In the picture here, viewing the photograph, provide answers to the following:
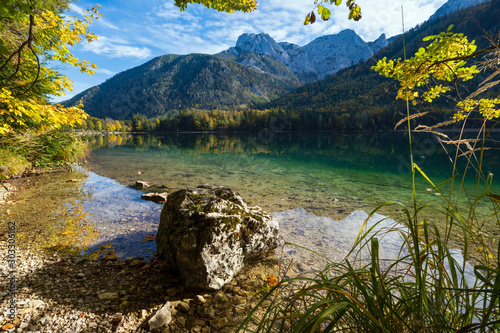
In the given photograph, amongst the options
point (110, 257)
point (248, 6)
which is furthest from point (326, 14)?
point (110, 257)

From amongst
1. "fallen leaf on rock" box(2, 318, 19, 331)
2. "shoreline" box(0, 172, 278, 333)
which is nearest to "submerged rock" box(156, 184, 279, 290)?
"shoreline" box(0, 172, 278, 333)

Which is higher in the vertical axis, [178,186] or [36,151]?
[36,151]

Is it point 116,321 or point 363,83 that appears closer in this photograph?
point 116,321

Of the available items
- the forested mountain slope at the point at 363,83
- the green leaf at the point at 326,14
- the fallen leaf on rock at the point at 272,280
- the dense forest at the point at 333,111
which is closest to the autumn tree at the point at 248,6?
the green leaf at the point at 326,14

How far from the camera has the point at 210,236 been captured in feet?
12.1

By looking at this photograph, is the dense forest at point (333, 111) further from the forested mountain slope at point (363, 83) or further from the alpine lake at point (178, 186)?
the alpine lake at point (178, 186)

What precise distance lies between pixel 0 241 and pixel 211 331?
16.3 feet

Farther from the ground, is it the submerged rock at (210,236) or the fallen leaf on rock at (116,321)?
the submerged rock at (210,236)

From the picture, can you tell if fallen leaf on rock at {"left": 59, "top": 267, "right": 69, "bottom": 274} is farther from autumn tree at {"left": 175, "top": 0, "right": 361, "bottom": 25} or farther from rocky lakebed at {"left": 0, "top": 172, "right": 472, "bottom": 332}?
autumn tree at {"left": 175, "top": 0, "right": 361, "bottom": 25}

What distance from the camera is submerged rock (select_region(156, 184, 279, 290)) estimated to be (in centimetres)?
357

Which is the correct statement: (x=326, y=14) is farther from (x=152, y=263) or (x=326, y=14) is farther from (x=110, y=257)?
(x=110, y=257)

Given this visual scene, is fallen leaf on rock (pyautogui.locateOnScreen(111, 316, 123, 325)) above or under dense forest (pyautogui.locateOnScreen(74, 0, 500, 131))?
under

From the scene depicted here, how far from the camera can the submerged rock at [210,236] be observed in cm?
357

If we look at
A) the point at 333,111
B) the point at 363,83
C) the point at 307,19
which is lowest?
the point at 307,19
